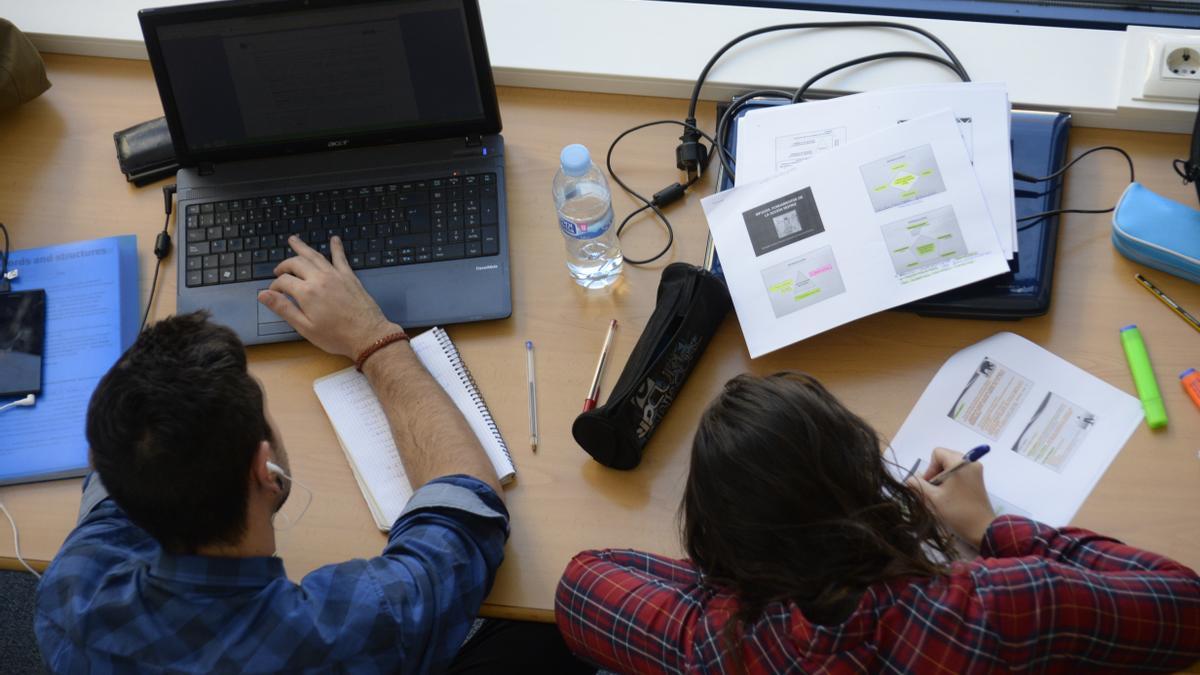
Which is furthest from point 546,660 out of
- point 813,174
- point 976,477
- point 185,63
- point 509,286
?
point 185,63

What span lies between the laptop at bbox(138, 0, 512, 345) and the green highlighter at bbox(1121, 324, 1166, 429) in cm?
73

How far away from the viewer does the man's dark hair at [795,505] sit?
3.02 feet

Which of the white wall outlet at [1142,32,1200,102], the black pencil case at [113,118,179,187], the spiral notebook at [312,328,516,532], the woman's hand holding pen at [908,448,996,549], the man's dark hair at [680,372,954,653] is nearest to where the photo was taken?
the man's dark hair at [680,372,954,653]

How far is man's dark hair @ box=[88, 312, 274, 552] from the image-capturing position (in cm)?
94

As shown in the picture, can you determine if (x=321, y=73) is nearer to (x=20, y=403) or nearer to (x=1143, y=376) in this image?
(x=20, y=403)

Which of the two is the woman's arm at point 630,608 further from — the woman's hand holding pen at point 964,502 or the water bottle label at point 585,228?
the water bottle label at point 585,228

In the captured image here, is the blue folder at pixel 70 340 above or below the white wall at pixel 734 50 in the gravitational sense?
below

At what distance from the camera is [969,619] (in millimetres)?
932

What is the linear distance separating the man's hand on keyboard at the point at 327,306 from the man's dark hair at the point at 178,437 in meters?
0.24

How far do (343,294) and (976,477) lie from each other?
→ 756 millimetres

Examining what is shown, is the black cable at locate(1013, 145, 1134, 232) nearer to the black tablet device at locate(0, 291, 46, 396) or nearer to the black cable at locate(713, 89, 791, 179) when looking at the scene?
the black cable at locate(713, 89, 791, 179)

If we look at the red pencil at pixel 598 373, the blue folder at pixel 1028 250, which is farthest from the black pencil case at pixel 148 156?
the blue folder at pixel 1028 250

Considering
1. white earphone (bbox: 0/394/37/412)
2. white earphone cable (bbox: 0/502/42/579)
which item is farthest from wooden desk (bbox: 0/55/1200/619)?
white earphone (bbox: 0/394/37/412)

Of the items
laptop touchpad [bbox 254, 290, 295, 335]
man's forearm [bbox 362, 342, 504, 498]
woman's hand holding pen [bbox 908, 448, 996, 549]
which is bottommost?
woman's hand holding pen [bbox 908, 448, 996, 549]
